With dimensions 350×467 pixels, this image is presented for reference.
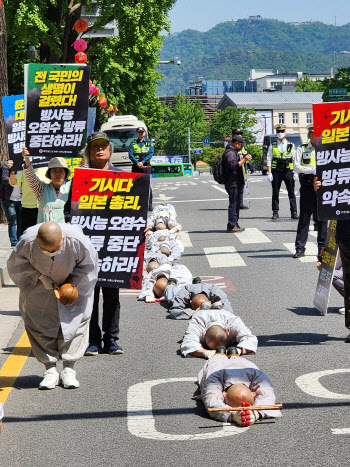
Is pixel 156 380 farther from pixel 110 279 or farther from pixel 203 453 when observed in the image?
pixel 203 453

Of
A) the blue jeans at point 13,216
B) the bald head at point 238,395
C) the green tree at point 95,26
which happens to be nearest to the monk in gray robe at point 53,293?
the bald head at point 238,395

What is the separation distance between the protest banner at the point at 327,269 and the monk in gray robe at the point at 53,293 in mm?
3347

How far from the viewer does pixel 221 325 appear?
838 cm

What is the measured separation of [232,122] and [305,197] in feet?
435

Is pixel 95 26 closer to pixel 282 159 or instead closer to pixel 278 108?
pixel 282 159

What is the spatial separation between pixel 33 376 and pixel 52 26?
2396 centimetres

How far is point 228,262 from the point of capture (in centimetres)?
1554

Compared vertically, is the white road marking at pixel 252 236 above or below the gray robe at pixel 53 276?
below

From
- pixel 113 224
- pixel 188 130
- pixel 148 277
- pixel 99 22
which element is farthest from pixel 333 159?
pixel 188 130

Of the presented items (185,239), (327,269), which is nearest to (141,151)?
(185,239)

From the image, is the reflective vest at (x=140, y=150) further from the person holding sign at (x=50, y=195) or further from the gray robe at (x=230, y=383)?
the gray robe at (x=230, y=383)

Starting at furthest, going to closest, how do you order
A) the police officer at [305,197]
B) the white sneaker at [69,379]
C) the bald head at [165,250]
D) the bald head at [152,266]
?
1. the bald head at [165,250]
2. the police officer at [305,197]
3. the bald head at [152,266]
4. the white sneaker at [69,379]

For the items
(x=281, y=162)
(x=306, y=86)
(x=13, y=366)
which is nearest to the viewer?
(x=13, y=366)

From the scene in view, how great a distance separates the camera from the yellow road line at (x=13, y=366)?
24.5ft
